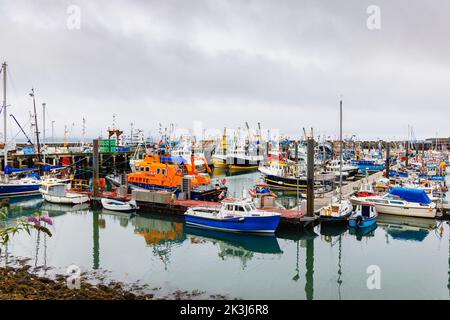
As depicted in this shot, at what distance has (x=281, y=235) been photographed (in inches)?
903

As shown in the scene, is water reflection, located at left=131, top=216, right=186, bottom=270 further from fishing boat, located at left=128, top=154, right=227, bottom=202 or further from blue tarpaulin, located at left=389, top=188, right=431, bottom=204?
blue tarpaulin, located at left=389, top=188, right=431, bottom=204

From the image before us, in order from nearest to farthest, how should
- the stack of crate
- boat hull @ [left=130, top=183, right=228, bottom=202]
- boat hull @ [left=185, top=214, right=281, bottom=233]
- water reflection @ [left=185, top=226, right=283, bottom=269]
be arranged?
water reflection @ [left=185, top=226, right=283, bottom=269], boat hull @ [left=185, top=214, right=281, bottom=233], boat hull @ [left=130, top=183, right=228, bottom=202], the stack of crate

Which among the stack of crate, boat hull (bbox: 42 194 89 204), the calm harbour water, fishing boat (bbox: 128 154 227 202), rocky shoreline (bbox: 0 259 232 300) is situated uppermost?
the stack of crate

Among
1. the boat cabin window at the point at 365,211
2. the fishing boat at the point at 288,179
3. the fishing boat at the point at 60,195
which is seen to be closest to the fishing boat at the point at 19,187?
the fishing boat at the point at 60,195

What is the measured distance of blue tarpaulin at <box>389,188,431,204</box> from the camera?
26953mm

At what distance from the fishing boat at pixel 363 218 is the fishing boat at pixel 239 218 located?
213 inches

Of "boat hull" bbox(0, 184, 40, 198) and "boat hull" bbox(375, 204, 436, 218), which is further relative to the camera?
"boat hull" bbox(0, 184, 40, 198)

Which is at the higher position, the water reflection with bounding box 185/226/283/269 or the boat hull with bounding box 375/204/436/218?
the boat hull with bounding box 375/204/436/218

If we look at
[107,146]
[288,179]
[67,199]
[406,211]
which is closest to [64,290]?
[67,199]

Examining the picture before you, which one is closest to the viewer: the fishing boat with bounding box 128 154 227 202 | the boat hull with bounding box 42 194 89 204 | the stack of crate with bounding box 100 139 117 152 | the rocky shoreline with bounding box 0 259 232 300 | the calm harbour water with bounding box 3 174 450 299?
the rocky shoreline with bounding box 0 259 232 300

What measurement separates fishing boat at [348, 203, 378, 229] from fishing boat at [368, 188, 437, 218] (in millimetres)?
3611

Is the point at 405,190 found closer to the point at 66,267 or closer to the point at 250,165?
the point at 66,267

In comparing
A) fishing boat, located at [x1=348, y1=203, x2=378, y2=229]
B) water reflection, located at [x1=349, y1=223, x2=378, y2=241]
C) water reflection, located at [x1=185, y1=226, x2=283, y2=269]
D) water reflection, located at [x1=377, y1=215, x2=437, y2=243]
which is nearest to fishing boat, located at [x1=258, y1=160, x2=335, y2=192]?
water reflection, located at [x1=377, y1=215, x2=437, y2=243]

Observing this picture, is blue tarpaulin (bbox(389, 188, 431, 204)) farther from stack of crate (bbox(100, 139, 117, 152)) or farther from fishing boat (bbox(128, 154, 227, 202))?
stack of crate (bbox(100, 139, 117, 152))
